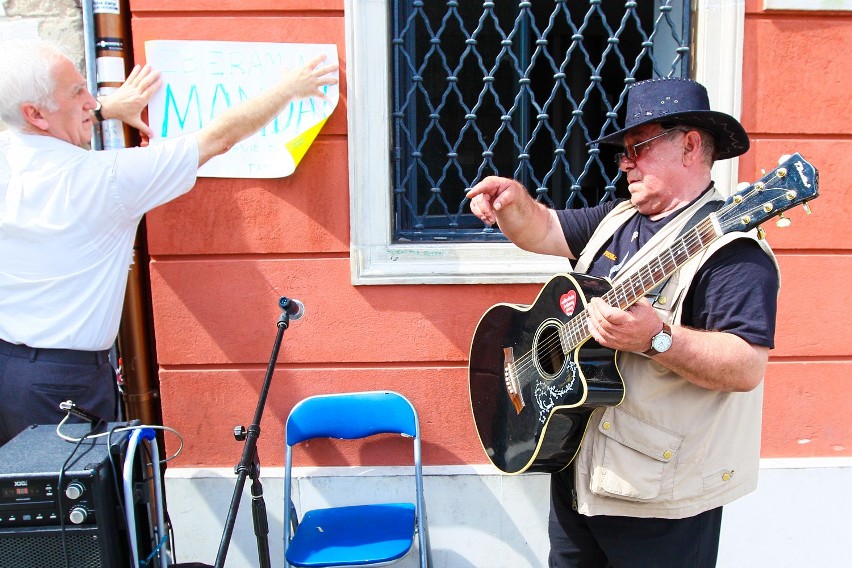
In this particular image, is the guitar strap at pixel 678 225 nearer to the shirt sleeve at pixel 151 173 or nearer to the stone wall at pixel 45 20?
the shirt sleeve at pixel 151 173

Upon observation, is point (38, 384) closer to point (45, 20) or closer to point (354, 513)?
point (354, 513)

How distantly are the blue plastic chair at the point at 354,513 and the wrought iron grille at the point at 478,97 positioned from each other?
755 millimetres

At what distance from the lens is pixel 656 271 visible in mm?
1810

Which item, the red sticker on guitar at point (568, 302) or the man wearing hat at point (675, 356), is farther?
the red sticker on guitar at point (568, 302)

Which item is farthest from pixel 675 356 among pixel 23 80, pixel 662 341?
pixel 23 80

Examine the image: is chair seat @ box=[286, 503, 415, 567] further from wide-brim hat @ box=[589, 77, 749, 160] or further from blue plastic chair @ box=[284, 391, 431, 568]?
wide-brim hat @ box=[589, 77, 749, 160]

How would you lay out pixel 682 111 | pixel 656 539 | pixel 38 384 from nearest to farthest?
1. pixel 682 111
2. pixel 656 539
3. pixel 38 384

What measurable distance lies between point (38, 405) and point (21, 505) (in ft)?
1.88

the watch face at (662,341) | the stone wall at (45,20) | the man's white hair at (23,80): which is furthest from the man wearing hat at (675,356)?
the stone wall at (45,20)

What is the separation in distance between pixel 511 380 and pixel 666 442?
580mm

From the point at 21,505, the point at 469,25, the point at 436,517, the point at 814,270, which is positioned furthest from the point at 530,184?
the point at 21,505

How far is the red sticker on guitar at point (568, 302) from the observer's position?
203 cm

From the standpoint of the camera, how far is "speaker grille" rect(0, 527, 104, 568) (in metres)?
1.79

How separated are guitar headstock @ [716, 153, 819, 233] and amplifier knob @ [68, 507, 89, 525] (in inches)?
69.0
